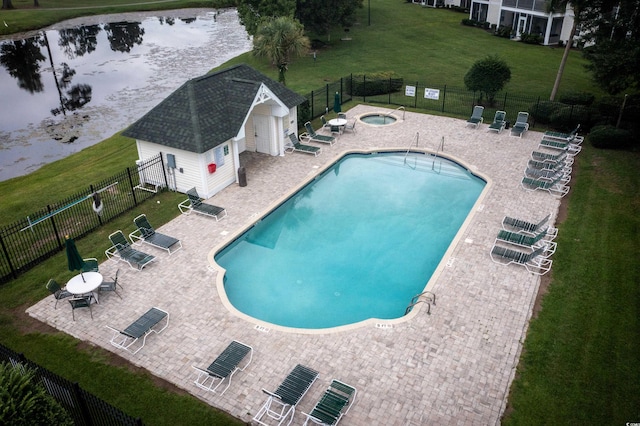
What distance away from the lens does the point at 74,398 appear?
11.0 meters

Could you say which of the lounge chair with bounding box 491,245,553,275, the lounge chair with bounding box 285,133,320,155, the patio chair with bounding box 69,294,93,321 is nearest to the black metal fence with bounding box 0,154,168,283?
the patio chair with bounding box 69,294,93,321

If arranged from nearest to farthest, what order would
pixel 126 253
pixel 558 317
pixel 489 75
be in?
pixel 558 317 → pixel 126 253 → pixel 489 75

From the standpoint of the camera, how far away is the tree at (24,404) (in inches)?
350

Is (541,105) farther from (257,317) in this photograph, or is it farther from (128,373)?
(128,373)

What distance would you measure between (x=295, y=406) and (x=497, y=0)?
203ft

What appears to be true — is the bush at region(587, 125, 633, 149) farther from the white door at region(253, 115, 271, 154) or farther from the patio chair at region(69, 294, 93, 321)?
the patio chair at region(69, 294, 93, 321)

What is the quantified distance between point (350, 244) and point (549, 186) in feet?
34.3

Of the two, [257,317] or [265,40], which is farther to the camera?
[265,40]

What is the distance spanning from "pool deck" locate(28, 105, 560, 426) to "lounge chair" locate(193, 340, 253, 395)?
186mm

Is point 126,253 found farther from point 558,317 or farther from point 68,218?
point 558,317

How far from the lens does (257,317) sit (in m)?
16.3

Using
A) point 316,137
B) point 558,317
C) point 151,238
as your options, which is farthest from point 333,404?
point 316,137

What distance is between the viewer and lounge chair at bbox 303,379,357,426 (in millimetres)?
11594

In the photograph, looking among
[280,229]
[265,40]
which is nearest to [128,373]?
Result: [280,229]
